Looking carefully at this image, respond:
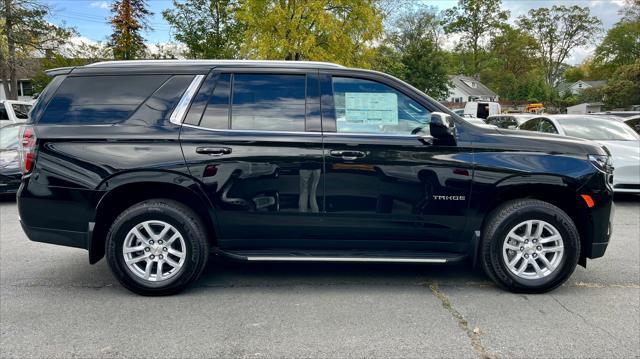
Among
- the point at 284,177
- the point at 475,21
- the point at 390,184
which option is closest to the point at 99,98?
the point at 284,177

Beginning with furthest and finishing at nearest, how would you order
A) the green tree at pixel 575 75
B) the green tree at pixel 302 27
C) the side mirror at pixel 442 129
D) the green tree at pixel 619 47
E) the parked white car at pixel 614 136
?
the green tree at pixel 575 75, the green tree at pixel 619 47, the green tree at pixel 302 27, the parked white car at pixel 614 136, the side mirror at pixel 442 129

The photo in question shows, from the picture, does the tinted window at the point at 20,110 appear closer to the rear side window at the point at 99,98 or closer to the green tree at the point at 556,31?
the rear side window at the point at 99,98

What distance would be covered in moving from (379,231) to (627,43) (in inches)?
2921

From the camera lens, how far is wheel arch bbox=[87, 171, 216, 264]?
155 inches

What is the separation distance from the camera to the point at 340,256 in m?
4.04

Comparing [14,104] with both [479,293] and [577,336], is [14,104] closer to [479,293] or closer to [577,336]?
[479,293]

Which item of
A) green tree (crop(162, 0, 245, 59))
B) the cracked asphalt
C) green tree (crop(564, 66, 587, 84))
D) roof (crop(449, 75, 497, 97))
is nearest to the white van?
green tree (crop(162, 0, 245, 59))

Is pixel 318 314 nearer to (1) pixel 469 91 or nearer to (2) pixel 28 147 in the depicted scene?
(2) pixel 28 147

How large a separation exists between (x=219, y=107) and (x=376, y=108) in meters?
1.37

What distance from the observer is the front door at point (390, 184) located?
156 inches

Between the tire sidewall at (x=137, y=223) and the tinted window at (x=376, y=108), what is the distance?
163 centimetres

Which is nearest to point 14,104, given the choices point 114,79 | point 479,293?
point 114,79

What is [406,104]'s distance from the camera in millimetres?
4137

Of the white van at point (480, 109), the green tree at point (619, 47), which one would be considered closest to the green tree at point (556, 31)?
the green tree at point (619, 47)
